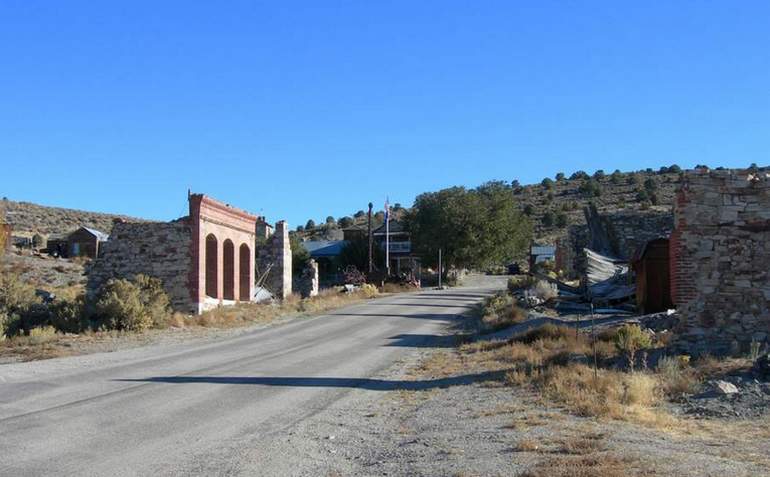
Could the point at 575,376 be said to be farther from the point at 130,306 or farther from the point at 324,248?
the point at 324,248

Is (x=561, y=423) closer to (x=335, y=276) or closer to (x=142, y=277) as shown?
(x=142, y=277)

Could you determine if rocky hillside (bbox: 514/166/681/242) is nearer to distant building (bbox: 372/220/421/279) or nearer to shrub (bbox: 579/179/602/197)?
shrub (bbox: 579/179/602/197)

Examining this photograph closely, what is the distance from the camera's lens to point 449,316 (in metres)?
30.8

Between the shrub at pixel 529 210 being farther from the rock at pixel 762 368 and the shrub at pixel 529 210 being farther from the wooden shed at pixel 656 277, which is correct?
the rock at pixel 762 368

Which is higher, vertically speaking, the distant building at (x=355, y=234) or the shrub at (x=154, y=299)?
the distant building at (x=355, y=234)

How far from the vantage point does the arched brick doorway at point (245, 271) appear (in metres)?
33.4

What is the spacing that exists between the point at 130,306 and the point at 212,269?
19.3ft

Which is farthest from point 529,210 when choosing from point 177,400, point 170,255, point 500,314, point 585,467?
point 585,467

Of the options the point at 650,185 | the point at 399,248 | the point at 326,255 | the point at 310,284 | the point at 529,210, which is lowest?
the point at 310,284

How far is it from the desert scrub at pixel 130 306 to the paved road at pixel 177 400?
3274mm

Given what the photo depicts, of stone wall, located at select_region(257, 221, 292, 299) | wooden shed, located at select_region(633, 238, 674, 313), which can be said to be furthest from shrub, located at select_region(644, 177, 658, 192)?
wooden shed, located at select_region(633, 238, 674, 313)

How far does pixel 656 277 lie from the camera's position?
882 inches

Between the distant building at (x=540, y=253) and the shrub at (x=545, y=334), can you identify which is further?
the distant building at (x=540, y=253)

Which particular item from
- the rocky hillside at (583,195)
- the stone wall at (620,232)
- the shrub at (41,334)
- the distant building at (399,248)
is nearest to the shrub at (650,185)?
the rocky hillside at (583,195)
